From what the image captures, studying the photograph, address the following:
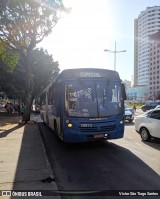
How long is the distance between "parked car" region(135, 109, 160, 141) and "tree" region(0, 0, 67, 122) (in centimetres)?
1191

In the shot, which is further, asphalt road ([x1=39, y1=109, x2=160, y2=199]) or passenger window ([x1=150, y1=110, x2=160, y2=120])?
passenger window ([x1=150, y1=110, x2=160, y2=120])

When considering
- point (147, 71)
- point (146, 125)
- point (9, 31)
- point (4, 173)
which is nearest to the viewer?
point (4, 173)

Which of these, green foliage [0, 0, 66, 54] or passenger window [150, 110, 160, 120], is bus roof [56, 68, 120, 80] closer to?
passenger window [150, 110, 160, 120]

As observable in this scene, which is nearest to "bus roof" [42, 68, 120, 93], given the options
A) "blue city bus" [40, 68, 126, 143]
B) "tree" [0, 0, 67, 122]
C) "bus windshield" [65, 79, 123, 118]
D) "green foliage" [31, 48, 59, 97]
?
"blue city bus" [40, 68, 126, 143]

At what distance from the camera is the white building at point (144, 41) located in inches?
6796

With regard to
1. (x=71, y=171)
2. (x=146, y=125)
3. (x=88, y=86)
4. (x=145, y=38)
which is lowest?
(x=71, y=171)

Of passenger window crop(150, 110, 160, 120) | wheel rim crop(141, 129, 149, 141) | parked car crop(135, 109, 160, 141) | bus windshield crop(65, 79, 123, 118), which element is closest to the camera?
bus windshield crop(65, 79, 123, 118)

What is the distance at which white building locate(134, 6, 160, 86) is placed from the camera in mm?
172625

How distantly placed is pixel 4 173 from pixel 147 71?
562 ft

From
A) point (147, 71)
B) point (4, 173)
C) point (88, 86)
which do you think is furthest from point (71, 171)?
point (147, 71)

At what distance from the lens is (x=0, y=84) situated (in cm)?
3934

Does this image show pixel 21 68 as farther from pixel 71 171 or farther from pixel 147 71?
pixel 147 71

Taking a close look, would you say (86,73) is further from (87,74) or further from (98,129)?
(98,129)

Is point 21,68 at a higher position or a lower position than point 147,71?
lower
